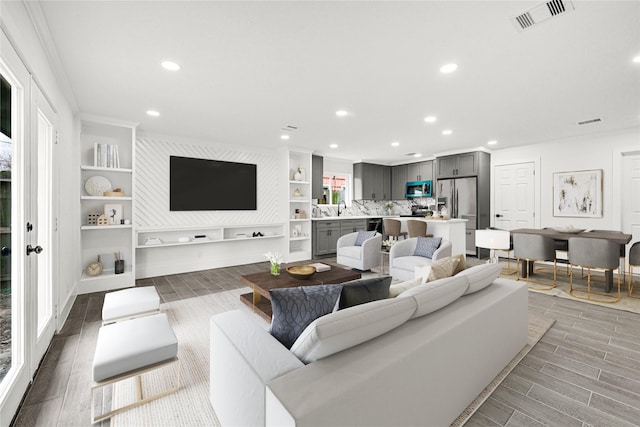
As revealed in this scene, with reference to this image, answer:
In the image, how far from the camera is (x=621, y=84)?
2.96 m

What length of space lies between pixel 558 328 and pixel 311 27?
349 centimetres

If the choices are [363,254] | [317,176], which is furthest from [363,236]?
[317,176]

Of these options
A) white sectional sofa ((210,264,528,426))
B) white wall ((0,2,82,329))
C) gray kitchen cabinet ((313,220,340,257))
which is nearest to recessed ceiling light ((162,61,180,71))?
white wall ((0,2,82,329))

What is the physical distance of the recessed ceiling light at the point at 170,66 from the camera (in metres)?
2.50

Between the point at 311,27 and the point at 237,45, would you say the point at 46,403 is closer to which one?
the point at 237,45

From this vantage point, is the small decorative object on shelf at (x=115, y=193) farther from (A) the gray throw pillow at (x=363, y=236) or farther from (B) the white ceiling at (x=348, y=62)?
(A) the gray throw pillow at (x=363, y=236)

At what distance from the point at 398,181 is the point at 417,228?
2869 millimetres

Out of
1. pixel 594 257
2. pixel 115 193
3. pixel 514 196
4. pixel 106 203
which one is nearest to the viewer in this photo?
pixel 594 257

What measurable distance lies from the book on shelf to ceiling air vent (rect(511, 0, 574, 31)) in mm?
4933

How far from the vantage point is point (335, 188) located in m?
7.69

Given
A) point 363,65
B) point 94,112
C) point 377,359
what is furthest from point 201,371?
point 94,112

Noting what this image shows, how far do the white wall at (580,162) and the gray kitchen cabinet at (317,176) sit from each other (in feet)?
13.1

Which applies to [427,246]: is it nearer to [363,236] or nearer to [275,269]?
[363,236]

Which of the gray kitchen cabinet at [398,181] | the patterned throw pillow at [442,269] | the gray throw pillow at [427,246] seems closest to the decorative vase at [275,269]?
the patterned throw pillow at [442,269]
